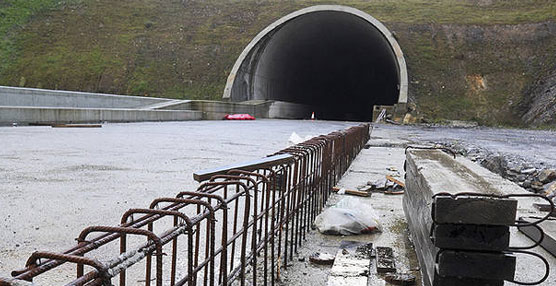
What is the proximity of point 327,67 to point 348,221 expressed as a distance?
1347 inches

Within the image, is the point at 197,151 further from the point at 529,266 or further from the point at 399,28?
the point at 399,28

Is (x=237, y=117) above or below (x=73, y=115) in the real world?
below

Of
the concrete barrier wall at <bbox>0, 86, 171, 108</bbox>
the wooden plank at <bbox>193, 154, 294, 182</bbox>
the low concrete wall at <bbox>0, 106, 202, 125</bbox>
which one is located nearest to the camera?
the wooden plank at <bbox>193, 154, 294, 182</bbox>

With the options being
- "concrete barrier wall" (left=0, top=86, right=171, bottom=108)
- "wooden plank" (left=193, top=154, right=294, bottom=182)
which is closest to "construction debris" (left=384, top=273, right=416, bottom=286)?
"wooden plank" (left=193, top=154, right=294, bottom=182)

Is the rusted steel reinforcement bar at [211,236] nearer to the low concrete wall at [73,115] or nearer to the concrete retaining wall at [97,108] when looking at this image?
the low concrete wall at [73,115]

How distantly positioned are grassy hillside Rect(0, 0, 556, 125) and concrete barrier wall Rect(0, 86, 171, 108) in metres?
5.24

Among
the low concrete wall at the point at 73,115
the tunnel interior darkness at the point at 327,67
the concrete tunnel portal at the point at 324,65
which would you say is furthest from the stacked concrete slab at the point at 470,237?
the tunnel interior darkness at the point at 327,67

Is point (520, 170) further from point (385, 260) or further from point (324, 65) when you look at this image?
point (324, 65)

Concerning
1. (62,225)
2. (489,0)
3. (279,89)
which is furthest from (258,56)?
(62,225)

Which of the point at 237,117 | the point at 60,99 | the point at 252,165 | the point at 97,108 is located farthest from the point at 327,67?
the point at 252,165

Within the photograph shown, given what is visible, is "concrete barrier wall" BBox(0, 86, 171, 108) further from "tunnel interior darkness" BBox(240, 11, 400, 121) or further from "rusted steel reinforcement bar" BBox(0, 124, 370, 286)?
"rusted steel reinforcement bar" BBox(0, 124, 370, 286)

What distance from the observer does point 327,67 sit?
3709cm

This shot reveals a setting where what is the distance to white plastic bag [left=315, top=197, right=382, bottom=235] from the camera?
12.6 ft

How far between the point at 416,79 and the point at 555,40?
905 cm
